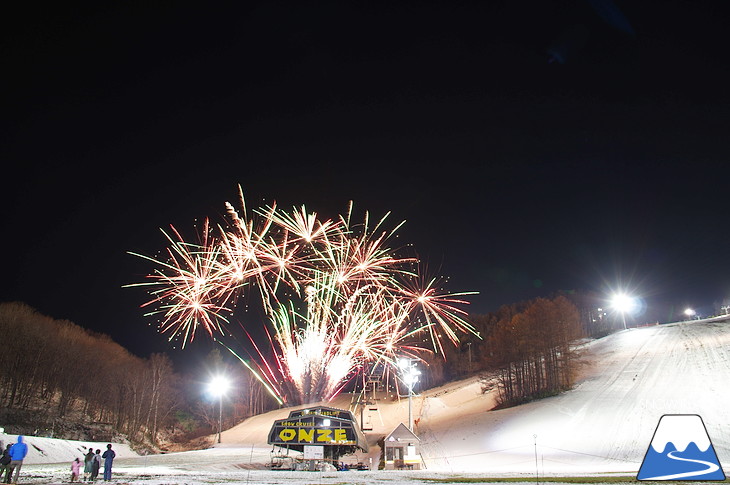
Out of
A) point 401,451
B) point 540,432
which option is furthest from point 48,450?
point 540,432

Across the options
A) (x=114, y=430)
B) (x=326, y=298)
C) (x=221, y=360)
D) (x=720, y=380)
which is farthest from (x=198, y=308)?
(x=221, y=360)

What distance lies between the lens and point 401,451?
33.8 m

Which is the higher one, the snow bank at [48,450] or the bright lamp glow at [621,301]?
the bright lamp glow at [621,301]

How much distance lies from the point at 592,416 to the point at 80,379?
64710 millimetres

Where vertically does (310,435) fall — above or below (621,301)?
below

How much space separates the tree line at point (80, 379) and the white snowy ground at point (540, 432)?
46.7 ft

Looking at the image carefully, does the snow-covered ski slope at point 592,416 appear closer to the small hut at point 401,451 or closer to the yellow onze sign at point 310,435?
the small hut at point 401,451

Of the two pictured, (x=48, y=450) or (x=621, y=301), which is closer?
(x=48, y=450)

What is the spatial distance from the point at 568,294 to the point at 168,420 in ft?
370

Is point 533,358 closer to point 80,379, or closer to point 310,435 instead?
point 310,435

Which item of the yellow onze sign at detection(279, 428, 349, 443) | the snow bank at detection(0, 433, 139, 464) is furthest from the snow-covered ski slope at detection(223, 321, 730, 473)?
the snow bank at detection(0, 433, 139, 464)

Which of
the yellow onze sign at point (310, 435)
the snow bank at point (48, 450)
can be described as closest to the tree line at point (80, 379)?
the snow bank at point (48, 450)

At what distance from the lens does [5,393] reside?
60719 mm

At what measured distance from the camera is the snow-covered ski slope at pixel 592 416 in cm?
3450
